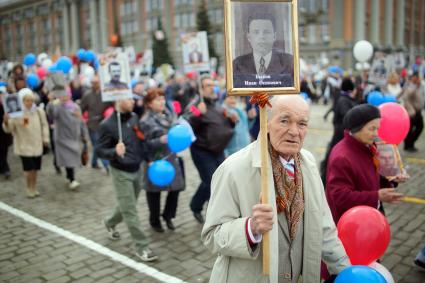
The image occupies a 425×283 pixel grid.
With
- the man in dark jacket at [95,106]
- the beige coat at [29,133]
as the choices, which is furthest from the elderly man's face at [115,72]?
the man in dark jacket at [95,106]

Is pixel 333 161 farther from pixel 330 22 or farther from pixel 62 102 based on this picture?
pixel 330 22

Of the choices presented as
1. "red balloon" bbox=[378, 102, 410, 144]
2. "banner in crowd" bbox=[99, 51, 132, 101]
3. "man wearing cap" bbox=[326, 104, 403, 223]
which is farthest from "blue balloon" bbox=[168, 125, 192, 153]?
"red balloon" bbox=[378, 102, 410, 144]

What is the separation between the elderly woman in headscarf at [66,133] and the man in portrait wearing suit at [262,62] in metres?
6.56

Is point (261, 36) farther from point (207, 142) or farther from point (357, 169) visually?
point (207, 142)

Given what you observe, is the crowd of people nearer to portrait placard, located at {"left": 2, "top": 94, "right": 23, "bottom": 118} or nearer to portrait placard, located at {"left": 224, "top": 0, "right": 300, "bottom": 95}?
portrait placard, located at {"left": 2, "top": 94, "right": 23, "bottom": 118}

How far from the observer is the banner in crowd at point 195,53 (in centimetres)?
888

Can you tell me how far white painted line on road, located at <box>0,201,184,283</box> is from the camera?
4.42m

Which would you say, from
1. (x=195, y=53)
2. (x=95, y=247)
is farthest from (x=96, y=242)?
(x=195, y=53)

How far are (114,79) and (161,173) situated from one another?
62.2 inches

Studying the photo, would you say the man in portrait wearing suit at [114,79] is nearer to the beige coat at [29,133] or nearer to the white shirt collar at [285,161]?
the beige coat at [29,133]

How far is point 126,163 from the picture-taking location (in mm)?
4953

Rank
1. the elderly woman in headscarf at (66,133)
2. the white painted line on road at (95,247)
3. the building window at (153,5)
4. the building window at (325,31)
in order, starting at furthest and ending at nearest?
1. the building window at (153,5)
2. the building window at (325,31)
3. the elderly woman in headscarf at (66,133)
4. the white painted line on road at (95,247)

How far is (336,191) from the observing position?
343cm

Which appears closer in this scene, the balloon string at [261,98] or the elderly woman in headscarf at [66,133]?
the balloon string at [261,98]
